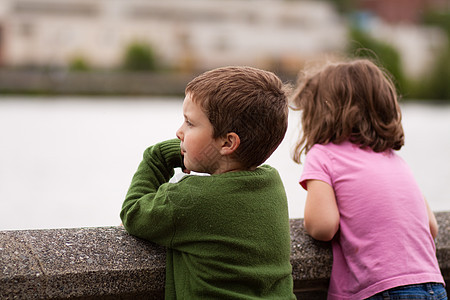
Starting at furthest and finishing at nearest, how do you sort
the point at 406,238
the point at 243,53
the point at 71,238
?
the point at 243,53 < the point at 406,238 < the point at 71,238

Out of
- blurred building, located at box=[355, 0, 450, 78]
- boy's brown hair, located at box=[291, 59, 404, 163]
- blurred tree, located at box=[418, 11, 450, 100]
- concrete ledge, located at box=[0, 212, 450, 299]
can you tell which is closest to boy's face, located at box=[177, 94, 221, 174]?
concrete ledge, located at box=[0, 212, 450, 299]

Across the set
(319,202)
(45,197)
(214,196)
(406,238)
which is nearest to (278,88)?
(214,196)

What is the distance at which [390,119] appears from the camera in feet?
6.30

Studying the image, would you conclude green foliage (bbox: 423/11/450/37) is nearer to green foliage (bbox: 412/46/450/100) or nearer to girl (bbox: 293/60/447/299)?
green foliage (bbox: 412/46/450/100)

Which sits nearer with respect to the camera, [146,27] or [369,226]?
[369,226]

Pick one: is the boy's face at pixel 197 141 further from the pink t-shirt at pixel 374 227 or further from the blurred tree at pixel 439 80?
the blurred tree at pixel 439 80

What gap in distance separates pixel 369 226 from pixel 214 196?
48cm

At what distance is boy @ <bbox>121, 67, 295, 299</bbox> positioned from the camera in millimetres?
1459

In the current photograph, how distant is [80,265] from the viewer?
1.53 meters

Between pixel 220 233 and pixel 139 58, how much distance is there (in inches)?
1884

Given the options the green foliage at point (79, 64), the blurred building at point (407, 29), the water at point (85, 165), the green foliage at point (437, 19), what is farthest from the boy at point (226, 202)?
the green foliage at point (437, 19)

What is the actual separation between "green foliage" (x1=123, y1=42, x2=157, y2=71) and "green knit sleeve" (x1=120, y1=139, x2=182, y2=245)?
1837 inches

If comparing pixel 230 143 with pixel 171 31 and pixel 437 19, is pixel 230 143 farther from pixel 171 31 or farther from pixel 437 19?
pixel 437 19

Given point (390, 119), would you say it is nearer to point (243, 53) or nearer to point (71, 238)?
point (71, 238)
